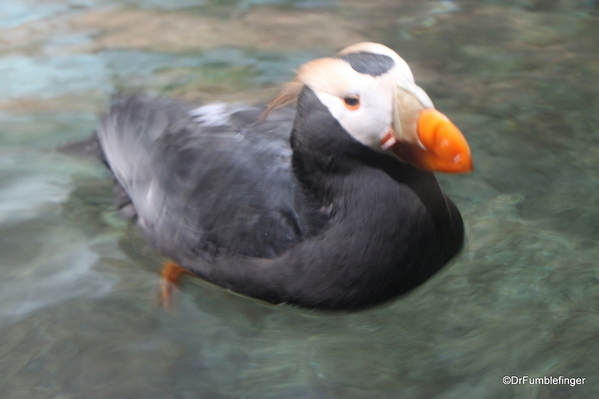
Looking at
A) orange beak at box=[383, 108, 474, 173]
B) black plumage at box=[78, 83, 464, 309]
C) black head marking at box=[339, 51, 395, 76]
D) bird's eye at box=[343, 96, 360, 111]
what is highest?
black head marking at box=[339, 51, 395, 76]

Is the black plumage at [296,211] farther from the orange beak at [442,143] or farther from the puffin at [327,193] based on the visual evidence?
the orange beak at [442,143]

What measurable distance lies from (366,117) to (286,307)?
688mm

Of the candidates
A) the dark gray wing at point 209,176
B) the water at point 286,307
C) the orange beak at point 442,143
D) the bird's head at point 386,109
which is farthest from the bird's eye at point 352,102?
the water at point 286,307

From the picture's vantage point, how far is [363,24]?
486cm

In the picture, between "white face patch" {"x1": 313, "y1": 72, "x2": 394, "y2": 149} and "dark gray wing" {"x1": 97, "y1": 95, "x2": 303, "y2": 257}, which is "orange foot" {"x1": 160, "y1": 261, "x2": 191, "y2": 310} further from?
"white face patch" {"x1": 313, "y1": 72, "x2": 394, "y2": 149}

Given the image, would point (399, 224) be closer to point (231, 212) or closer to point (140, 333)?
point (231, 212)

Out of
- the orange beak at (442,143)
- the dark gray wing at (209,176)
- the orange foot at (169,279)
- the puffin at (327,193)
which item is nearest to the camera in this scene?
the orange beak at (442,143)

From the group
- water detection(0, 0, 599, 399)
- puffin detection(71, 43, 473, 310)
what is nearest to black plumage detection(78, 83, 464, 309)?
puffin detection(71, 43, 473, 310)

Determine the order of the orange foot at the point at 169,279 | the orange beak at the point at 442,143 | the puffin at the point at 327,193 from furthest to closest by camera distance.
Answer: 1. the orange foot at the point at 169,279
2. the puffin at the point at 327,193
3. the orange beak at the point at 442,143

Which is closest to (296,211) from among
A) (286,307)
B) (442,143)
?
(286,307)

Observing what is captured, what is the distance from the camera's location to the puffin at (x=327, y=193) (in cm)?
217

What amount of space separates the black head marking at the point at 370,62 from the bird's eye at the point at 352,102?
81 millimetres

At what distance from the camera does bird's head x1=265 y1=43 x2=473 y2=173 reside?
2078 millimetres

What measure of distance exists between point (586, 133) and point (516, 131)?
310mm
